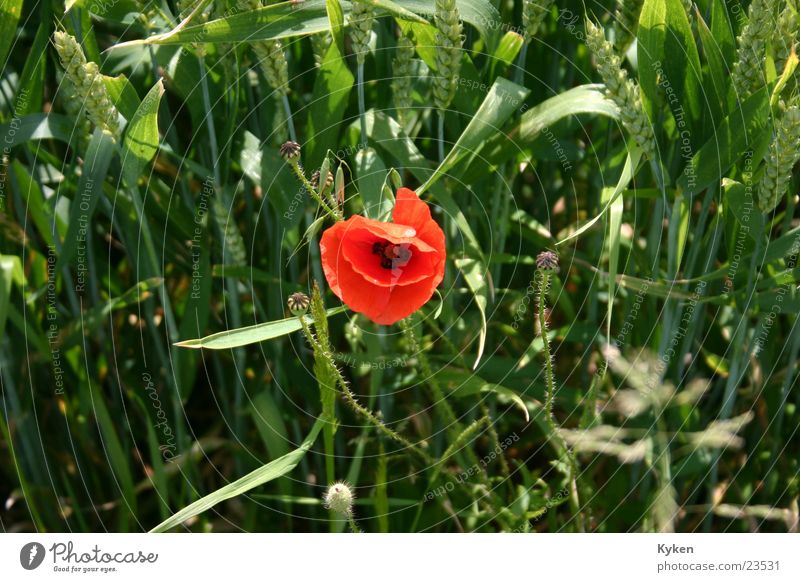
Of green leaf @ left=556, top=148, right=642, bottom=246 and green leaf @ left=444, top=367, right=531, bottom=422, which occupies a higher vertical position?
green leaf @ left=556, top=148, right=642, bottom=246

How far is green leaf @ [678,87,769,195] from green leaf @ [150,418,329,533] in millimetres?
310

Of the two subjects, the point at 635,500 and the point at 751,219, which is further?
the point at 635,500

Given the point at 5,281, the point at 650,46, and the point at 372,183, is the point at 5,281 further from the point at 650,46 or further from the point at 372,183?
the point at 650,46

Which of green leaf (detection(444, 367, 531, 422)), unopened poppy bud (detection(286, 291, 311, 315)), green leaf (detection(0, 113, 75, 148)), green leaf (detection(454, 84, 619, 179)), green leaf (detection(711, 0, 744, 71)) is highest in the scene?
green leaf (detection(711, 0, 744, 71))

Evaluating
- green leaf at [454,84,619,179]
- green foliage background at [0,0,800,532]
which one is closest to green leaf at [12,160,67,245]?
green foliage background at [0,0,800,532]

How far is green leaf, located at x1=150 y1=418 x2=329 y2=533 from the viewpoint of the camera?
19.9 inches

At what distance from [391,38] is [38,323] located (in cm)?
36

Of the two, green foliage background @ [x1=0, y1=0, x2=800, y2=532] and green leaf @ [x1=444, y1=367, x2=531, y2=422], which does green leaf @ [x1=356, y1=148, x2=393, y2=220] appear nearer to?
green foliage background @ [x1=0, y1=0, x2=800, y2=532]

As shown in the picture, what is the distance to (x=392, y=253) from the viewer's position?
0.52 meters

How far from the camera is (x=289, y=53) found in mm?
609

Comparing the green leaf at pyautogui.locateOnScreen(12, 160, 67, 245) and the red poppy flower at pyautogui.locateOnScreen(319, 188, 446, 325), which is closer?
the red poppy flower at pyautogui.locateOnScreen(319, 188, 446, 325)
